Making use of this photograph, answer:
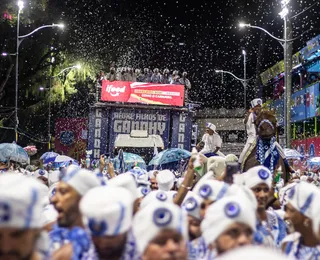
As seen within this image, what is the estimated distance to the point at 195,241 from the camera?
4902 millimetres

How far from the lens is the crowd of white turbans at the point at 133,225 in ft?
10.9

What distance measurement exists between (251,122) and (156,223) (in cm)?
769

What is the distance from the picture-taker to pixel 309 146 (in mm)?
36469

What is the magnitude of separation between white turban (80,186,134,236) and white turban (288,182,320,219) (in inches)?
57.1

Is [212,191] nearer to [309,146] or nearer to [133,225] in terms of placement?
[133,225]

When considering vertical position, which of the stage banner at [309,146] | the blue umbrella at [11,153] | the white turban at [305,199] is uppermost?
the stage banner at [309,146]

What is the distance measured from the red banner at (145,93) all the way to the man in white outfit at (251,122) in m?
29.6

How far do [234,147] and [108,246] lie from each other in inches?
1840

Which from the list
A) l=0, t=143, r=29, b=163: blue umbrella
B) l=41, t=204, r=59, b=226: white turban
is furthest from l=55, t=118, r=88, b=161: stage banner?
l=41, t=204, r=59, b=226: white turban

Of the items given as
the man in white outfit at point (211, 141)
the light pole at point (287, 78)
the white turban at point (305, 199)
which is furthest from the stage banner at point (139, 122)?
the white turban at point (305, 199)

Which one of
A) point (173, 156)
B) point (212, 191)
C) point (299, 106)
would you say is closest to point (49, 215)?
point (212, 191)

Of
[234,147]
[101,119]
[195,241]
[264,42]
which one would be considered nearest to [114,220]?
[195,241]

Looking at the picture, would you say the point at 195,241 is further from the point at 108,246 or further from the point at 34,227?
the point at 34,227

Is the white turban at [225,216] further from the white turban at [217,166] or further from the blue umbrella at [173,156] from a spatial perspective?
the blue umbrella at [173,156]
